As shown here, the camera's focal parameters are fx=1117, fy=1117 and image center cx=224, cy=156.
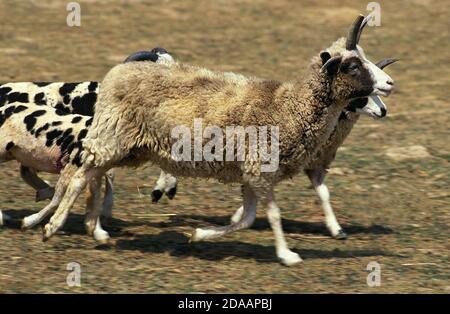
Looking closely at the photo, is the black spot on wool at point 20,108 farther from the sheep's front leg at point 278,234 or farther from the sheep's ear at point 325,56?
the sheep's ear at point 325,56

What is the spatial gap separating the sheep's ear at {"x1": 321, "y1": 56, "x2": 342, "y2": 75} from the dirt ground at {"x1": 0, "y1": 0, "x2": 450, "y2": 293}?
5.20 feet

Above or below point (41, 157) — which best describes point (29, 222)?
below

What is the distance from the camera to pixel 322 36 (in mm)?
19000

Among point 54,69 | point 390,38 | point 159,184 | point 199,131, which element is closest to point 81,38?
point 54,69

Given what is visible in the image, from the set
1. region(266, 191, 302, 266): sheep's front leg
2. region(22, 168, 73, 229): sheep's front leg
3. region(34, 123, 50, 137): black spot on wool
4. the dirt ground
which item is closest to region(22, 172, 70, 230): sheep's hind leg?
region(22, 168, 73, 229): sheep's front leg

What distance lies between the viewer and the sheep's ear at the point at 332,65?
9.00 meters

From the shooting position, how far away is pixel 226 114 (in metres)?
9.09

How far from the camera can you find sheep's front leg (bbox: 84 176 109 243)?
Result: 31.9 feet

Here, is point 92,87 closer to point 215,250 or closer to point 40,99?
point 40,99

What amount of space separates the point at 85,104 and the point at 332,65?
266 centimetres
